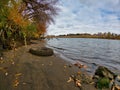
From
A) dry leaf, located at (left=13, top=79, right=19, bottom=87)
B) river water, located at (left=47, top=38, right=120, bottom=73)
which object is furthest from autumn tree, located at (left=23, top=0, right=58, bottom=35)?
dry leaf, located at (left=13, top=79, right=19, bottom=87)

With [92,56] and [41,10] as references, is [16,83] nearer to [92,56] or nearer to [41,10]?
[92,56]

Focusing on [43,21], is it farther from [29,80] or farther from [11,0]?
[29,80]

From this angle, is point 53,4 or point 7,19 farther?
point 53,4

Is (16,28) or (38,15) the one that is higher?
(38,15)

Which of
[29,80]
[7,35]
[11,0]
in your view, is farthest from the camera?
[7,35]

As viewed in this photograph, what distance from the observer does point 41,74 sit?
352 inches

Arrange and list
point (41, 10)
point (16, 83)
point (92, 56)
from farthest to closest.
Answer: point (41, 10) → point (92, 56) → point (16, 83)

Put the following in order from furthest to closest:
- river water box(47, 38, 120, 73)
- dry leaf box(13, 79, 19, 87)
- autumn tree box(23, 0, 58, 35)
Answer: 1. autumn tree box(23, 0, 58, 35)
2. river water box(47, 38, 120, 73)
3. dry leaf box(13, 79, 19, 87)

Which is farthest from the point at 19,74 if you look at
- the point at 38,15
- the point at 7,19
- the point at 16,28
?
the point at 38,15

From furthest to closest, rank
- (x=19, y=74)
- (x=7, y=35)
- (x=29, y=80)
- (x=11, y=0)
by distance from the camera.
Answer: (x=7, y=35) → (x=11, y=0) → (x=19, y=74) → (x=29, y=80)

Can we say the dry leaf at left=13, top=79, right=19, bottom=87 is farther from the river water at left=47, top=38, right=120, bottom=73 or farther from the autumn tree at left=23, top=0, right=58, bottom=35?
the autumn tree at left=23, top=0, right=58, bottom=35

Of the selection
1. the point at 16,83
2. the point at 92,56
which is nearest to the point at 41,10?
the point at 92,56

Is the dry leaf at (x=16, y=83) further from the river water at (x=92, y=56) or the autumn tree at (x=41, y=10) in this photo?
the autumn tree at (x=41, y=10)

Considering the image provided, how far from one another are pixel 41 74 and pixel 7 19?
820 cm
